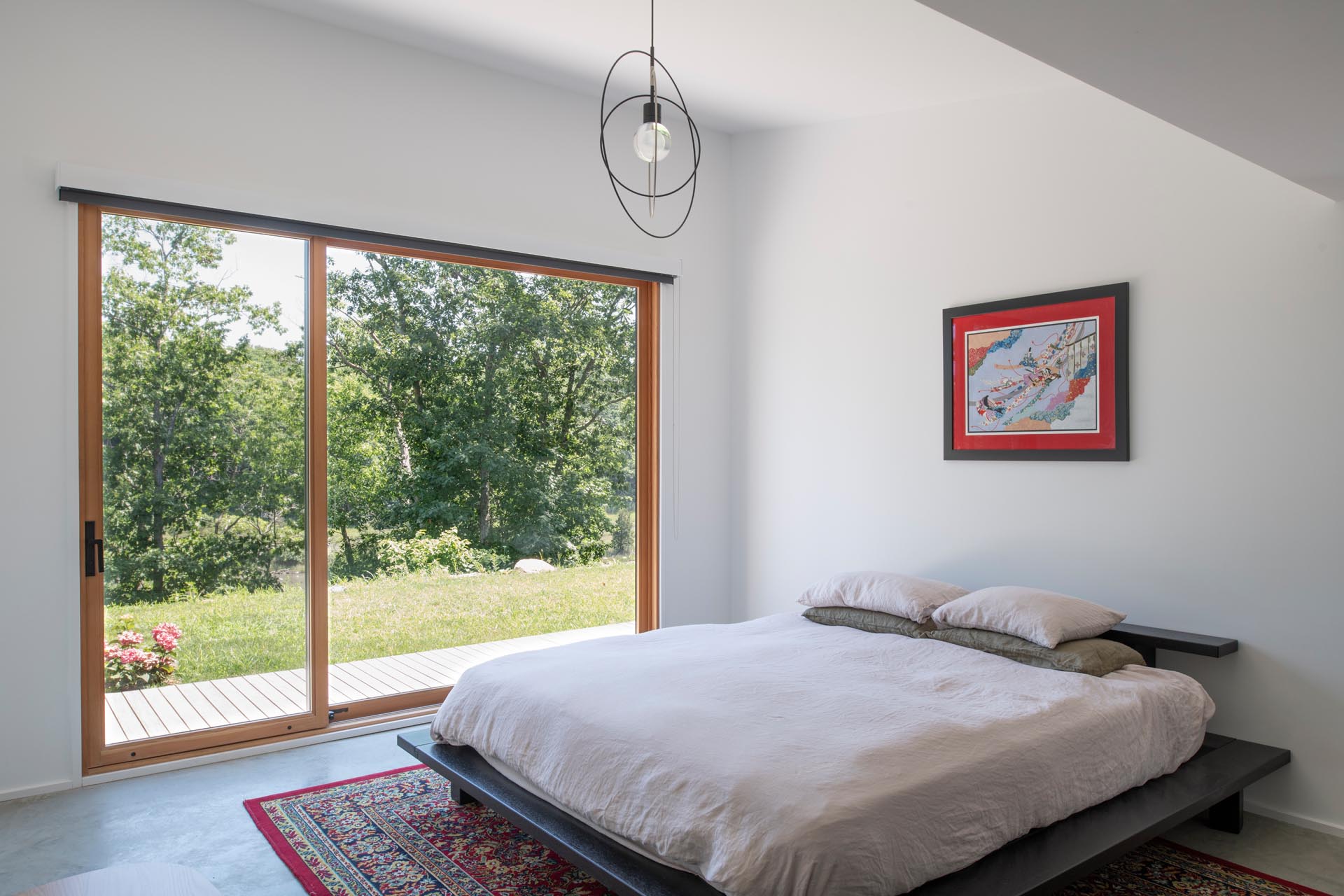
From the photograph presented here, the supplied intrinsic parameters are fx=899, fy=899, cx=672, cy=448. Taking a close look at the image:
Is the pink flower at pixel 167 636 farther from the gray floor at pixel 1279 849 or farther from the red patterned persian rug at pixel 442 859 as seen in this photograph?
the gray floor at pixel 1279 849

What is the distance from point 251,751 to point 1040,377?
3608 mm

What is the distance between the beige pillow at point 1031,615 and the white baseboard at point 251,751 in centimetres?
240

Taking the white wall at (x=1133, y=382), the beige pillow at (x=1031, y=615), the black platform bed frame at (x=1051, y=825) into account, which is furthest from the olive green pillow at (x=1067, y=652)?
the white wall at (x=1133, y=382)

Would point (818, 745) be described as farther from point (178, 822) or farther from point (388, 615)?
point (388, 615)

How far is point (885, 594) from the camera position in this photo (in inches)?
147

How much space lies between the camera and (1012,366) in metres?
3.87

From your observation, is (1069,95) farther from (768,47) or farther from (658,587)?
(658,587)

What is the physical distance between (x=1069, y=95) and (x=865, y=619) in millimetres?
2299

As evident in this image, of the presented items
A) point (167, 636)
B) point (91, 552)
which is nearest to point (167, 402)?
point (91, 552)

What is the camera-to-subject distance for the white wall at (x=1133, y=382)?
3.07m

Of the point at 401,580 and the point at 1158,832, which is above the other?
the point at 401,580

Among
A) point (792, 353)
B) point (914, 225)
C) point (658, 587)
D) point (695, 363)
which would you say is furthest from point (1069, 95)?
point (658, 587)

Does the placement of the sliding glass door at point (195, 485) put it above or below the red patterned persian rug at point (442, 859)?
above

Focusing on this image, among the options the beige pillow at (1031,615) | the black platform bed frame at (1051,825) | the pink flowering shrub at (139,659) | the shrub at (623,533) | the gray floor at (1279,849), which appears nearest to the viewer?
the black platform bed frame at (1051,825)
